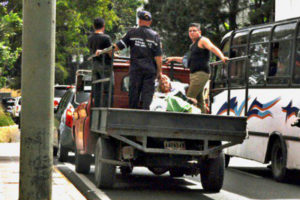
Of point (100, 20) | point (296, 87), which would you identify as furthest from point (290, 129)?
point (100, 20)

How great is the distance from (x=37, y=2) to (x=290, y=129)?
24.5 ft

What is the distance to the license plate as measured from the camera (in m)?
10.9

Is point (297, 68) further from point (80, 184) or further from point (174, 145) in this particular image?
point (80, 184)

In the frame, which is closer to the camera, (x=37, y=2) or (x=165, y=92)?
(x=37, y=2)

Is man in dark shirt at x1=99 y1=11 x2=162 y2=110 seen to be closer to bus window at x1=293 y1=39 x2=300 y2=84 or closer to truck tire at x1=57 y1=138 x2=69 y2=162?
bus window at x1=293 y1=39 x2=300 y2=84

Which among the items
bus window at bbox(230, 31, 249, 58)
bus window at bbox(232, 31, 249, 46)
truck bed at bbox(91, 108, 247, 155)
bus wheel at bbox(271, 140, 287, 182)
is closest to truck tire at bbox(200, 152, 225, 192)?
truck bed at bbox(91, 108, 247, 155)

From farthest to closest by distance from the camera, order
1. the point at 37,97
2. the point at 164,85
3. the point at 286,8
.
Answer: the point at 286,8 < the point at 164,85 < the point at 37,97

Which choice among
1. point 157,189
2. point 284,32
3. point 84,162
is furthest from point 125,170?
point 284,32

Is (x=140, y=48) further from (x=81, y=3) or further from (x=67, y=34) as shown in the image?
(x=67, y=34)

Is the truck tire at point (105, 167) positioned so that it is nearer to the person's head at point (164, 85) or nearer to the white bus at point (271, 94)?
the person's head at point (164, 85)

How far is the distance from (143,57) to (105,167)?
171 cm

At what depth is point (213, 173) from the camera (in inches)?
454

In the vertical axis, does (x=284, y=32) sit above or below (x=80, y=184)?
above

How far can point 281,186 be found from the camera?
1352 centimetres
